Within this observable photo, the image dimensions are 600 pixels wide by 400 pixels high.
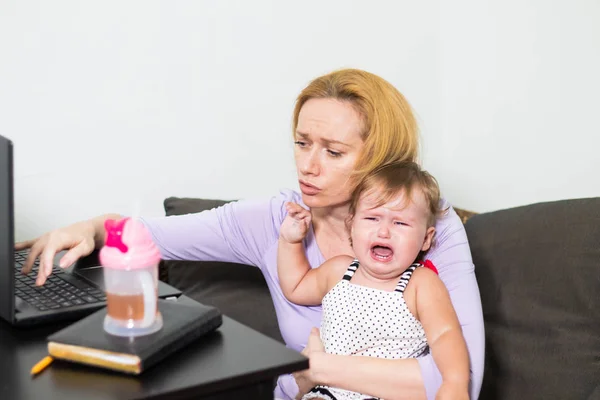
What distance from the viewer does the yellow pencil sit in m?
1.01

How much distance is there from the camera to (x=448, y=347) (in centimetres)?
147

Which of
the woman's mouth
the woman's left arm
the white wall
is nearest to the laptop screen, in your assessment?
the woman's left arm

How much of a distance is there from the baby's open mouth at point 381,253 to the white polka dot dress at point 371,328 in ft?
0.19

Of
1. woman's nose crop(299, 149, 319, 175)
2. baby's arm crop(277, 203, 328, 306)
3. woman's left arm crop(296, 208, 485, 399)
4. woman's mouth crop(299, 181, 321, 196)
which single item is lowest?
woman's left arm crop(296, 208, 485, 399)

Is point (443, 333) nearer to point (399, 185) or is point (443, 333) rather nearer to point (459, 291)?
point (459, 291)

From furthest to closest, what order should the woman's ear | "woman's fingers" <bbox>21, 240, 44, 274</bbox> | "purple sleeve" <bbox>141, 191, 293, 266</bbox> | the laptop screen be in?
"purple sleeve" <bbox>141, 191, 293, 266</bbox> → the woman's ear → "woman's fingers" <bbox>21, 240, 44, 274</bbox> → the laptop screen

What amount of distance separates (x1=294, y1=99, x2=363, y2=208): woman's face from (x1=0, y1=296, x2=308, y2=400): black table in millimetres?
584

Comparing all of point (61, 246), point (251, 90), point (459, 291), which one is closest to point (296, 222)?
point (459, 291)

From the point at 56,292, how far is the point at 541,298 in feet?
3.29

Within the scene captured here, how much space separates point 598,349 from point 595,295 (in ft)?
0.36

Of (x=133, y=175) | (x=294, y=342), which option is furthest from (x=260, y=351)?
(x=133, y=175)

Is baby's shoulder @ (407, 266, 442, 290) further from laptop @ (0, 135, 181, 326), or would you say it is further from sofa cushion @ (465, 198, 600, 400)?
laptop @ (0, 135, 181, 326)

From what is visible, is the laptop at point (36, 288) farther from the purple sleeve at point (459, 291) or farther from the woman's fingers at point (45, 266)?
the purple sleeve at point (459, 291)

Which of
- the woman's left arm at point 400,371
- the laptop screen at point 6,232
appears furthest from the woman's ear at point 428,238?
the laptop screen at point 6,232
